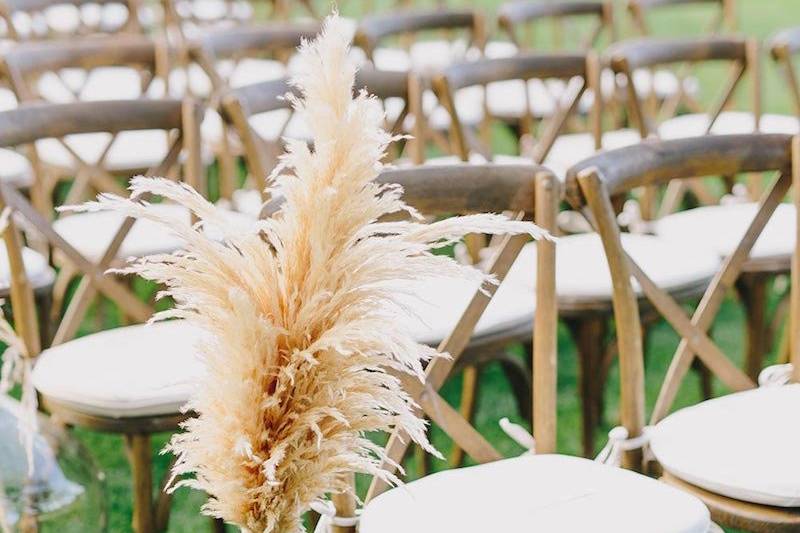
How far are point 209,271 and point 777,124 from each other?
3323mm

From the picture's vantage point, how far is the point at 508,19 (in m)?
4.14

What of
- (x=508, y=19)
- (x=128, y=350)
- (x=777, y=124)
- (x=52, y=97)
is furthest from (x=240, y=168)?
(x=128, y=350)

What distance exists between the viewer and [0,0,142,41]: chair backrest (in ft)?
14.2

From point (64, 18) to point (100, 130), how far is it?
3479 mm

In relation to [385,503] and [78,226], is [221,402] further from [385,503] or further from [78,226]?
[78,226]

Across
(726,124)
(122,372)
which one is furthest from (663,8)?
(122,372)

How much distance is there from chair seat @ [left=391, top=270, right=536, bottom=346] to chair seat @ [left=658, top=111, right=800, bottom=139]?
5.23 ft

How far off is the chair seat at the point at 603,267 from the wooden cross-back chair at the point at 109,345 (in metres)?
0.82

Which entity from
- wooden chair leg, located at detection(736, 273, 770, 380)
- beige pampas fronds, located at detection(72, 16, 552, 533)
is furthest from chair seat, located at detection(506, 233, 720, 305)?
beige pampas fronds, located at detection(72, 16, 552, 533)

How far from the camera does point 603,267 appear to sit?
2676 mm

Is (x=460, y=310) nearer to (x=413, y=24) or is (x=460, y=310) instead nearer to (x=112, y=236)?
(x=112, y=236)

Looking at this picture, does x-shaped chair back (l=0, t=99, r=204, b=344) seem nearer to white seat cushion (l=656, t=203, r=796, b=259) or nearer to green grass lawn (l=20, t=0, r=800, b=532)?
green grass lawn (l=20, t=0, r=800, b=532)

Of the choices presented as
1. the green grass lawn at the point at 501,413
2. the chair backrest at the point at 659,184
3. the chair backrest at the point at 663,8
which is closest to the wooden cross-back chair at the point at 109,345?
the green grass lawn at the point at 501,413

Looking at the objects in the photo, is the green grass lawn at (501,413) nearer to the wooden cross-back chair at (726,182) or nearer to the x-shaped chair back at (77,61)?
the wooden cross-back chair at (726,182)
